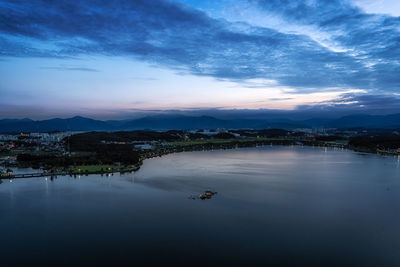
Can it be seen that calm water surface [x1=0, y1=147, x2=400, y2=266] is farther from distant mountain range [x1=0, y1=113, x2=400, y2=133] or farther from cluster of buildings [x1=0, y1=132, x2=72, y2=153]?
distant mountain range [x1=0, y1=113, x2=400, y2=133]

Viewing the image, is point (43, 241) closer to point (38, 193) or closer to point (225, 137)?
point (38, 193)

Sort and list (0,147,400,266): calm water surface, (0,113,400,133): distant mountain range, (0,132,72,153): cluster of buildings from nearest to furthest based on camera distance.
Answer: (0,147,400,266): calm water surface → (0,132,72,153): cluster of buildings → (0,113,400,133): distant mountain range

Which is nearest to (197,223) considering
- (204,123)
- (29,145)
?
(29,145)

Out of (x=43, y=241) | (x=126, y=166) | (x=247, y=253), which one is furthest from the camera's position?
(x=126, y=166)

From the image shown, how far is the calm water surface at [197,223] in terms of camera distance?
12.7 ft

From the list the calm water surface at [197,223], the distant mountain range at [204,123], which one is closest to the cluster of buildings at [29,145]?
the calm water surface at [197,223]

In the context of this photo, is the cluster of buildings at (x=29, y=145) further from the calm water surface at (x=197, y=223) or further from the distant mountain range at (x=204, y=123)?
the distant mountain range at (x=204, y=123)

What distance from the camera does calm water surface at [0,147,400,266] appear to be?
3.87 m

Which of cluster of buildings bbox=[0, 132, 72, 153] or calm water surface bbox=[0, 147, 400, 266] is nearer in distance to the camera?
calm water surface bbox=[0, 147, 400, 266]

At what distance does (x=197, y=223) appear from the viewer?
5012 mm

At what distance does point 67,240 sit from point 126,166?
22.2 ft

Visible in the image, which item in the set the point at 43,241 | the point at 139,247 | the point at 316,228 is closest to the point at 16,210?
the point at 43,241

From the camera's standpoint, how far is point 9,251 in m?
3.95

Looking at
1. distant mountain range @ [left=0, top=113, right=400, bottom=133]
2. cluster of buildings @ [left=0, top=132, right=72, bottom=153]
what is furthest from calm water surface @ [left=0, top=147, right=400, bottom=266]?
distant mountain range @ [left=0, top=113, right=400, bottom=133]
